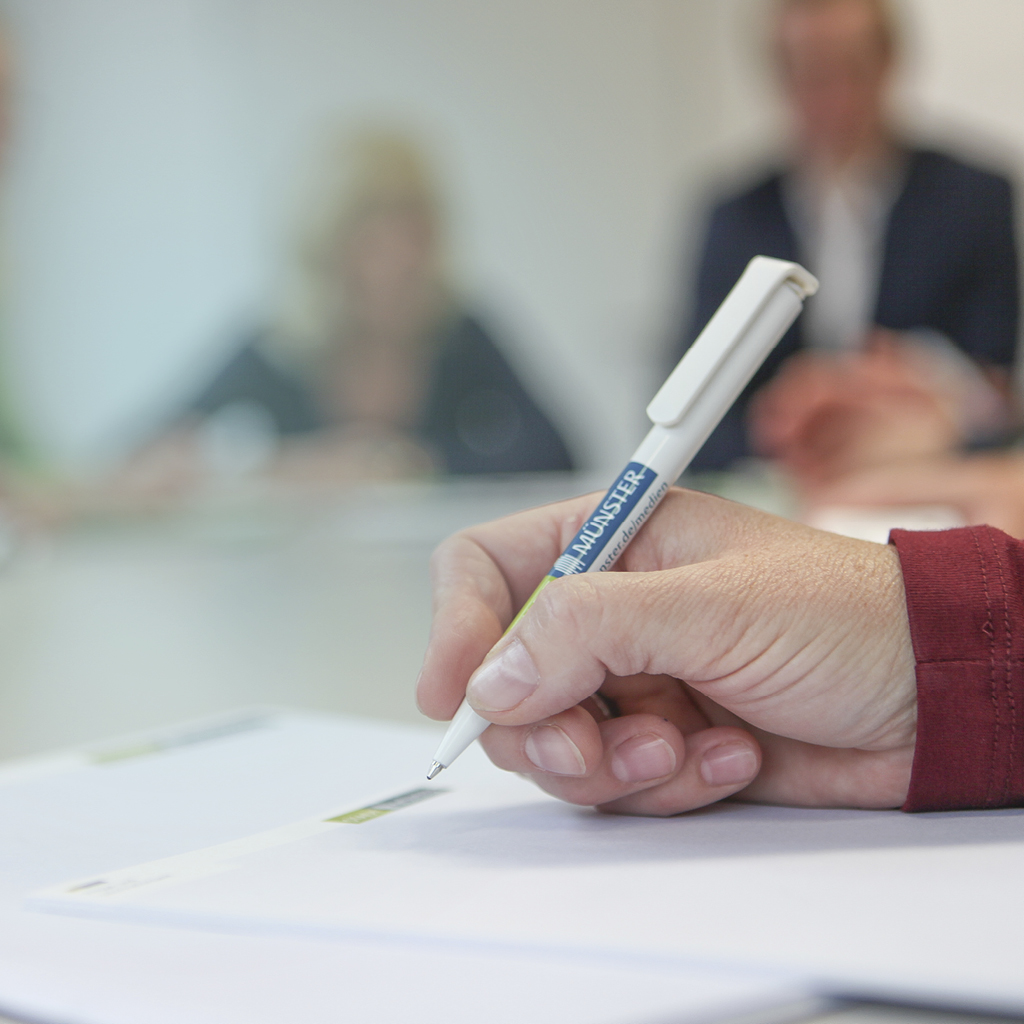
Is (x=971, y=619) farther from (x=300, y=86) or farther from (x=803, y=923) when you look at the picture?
(x=300, y=86)

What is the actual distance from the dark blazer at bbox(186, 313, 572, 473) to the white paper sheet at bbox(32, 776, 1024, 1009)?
216 cm

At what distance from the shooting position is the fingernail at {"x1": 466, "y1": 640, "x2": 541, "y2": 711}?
12.6 inches

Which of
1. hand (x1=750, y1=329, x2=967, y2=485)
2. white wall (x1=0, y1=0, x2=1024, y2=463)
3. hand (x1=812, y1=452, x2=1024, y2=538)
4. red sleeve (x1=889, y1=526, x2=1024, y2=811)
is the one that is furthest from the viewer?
white wall (x1=0, y1=0, x2=1024, y2=463)

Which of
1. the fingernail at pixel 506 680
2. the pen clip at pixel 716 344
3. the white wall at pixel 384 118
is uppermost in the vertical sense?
the white wall at pixel 384 118

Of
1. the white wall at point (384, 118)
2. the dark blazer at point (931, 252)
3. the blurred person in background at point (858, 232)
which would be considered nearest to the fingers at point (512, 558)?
the blurred person in background at point (858, 232)

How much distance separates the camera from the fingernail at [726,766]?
341 mm

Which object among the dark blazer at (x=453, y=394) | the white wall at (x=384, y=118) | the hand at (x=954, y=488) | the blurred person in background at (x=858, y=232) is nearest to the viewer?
the hand at (x=954, y=488)

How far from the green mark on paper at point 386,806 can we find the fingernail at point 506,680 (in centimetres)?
6

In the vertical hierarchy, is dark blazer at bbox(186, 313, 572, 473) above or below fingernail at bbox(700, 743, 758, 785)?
above

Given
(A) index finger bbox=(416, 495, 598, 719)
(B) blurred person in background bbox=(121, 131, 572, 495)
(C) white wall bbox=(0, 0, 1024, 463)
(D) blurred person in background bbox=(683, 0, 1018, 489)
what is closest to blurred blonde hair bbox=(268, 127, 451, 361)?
(B) blurred person in background bbox=(121, 131, 572, 495)

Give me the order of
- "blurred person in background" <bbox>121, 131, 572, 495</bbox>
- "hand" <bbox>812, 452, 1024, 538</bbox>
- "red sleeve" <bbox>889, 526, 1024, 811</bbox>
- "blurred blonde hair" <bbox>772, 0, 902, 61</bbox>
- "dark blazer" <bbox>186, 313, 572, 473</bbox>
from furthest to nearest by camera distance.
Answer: "blurred person in background" <bbox>121, 131, 572, 495</bbox> < "dark blazer" <bbox>186, 313, 572, 473</bbox> < "blurred blonde hair" <bbox>772, 0, 902, 61</bbox> < "hand" <bbox>812, 452, 1024, 538</bbox> < "red sleeve" <bbox>889, 526, 1024, 811</bbox>

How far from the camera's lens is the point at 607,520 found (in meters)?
0.36

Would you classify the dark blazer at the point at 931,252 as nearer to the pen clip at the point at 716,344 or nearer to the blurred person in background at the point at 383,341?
the blurred person in background at the point at 383,341

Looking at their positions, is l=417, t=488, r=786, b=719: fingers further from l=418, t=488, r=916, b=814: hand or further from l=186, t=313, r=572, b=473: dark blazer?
l=186, t=313, r=572, b=473: dark blazer
